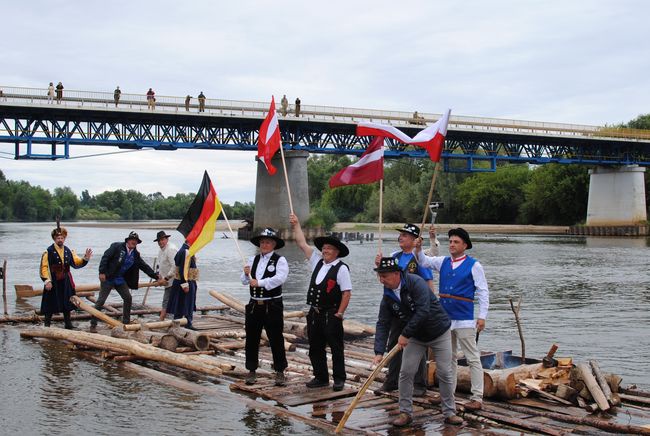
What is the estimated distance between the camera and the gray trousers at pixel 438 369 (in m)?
8.85

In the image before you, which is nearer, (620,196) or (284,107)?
(284,107)

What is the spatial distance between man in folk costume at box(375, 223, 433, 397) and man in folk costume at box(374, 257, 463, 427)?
879 millimetres

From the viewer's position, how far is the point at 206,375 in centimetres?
1160

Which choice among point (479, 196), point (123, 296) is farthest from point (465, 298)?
point (479, 196)

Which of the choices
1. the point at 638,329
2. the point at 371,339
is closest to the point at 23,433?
the point at 371,339

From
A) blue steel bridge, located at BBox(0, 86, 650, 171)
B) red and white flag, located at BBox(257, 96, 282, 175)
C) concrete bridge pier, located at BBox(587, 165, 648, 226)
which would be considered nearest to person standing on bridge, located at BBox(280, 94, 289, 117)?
blue steel bridge, located at BBox(0, 86, 650, 171)

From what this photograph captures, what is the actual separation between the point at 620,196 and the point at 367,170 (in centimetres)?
8879

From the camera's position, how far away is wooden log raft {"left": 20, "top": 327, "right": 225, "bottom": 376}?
1160 cm

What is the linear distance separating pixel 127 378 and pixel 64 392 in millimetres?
1024

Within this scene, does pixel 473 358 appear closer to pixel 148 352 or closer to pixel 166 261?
pixel 148 352

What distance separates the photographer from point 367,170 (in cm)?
1156

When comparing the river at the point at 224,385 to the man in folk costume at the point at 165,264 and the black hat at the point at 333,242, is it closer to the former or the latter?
the black hat at the point at 333,242

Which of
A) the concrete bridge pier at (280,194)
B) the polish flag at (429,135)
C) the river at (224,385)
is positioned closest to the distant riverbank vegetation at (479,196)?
the concrete bridge pier at (280,194)

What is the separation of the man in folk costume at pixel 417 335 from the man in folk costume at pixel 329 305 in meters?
1.15
